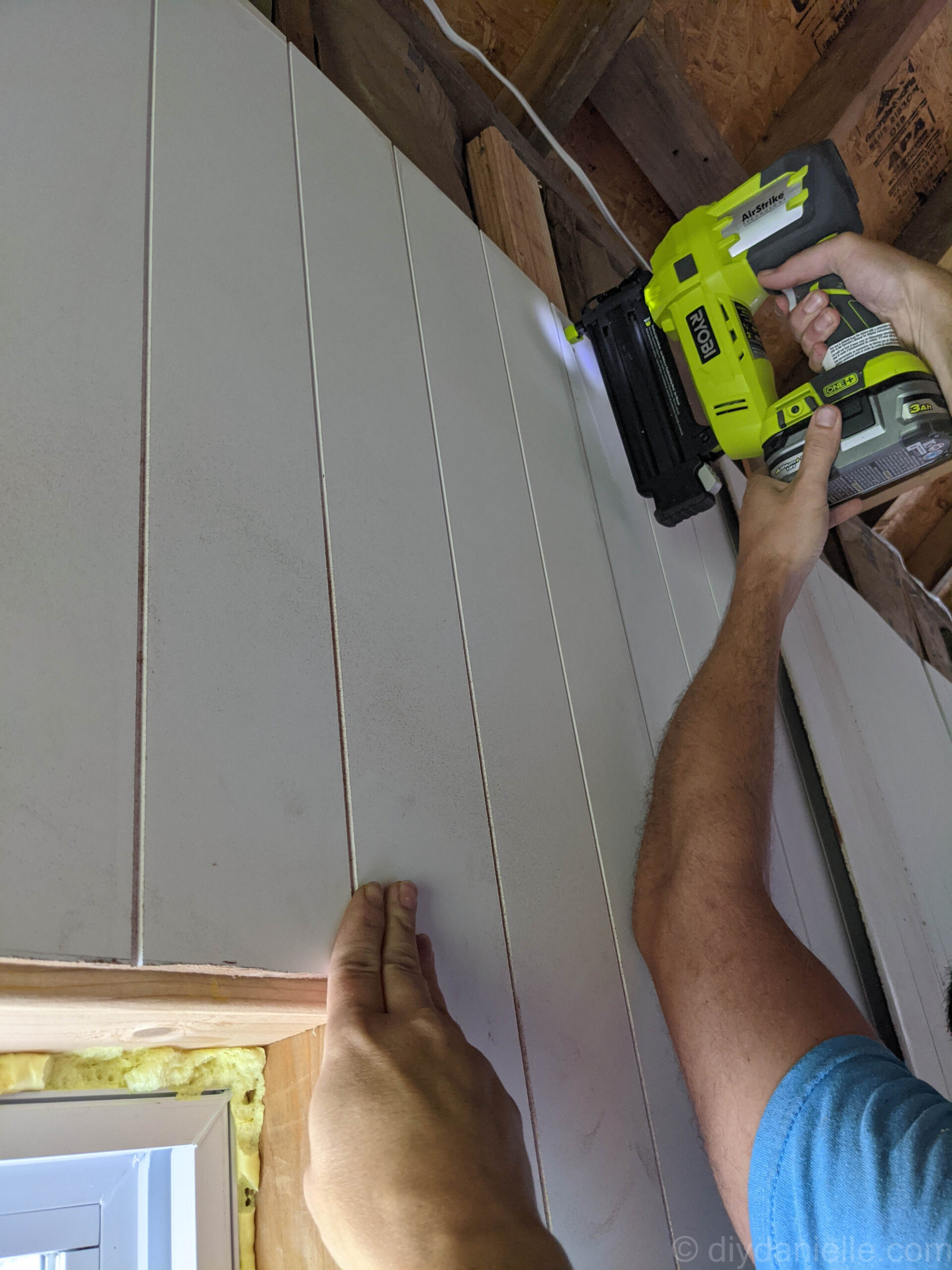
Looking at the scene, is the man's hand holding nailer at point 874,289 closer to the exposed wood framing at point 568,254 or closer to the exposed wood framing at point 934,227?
the exposed wood framing at point 568,254

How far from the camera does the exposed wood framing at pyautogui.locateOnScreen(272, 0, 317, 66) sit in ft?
4.08

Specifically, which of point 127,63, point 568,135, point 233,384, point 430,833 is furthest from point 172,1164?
point 568,135

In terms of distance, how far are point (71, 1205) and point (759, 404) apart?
4.60ft

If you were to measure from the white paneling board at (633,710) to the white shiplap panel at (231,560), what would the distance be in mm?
448

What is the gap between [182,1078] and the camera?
73 cm

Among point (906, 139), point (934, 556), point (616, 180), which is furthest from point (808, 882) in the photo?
point (934, 556)

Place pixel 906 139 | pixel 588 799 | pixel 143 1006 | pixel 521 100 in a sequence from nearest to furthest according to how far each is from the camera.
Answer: pixel 143 1006
pixel 588 799
pixel 521 100
pixel 906 139

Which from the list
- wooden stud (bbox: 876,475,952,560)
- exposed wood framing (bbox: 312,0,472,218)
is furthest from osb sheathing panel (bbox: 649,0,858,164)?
wooden stud (bbox: 876,475,952,560)

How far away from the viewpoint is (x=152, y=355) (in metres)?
0.75

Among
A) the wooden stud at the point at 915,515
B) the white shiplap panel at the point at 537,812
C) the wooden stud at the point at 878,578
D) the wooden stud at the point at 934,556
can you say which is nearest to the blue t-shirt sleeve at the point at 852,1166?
the white shiplap panel at the point at 537,812

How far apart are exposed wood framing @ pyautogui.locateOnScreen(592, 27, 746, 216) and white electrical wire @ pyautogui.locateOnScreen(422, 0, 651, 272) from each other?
0.24 meters

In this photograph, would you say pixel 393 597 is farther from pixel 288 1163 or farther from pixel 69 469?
pixel 288 1163

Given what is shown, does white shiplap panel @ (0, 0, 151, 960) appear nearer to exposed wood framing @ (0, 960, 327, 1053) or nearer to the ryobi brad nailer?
exposed wood framing @ (0, 960, 327, 1053)

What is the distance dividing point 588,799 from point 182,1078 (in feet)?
1.75
